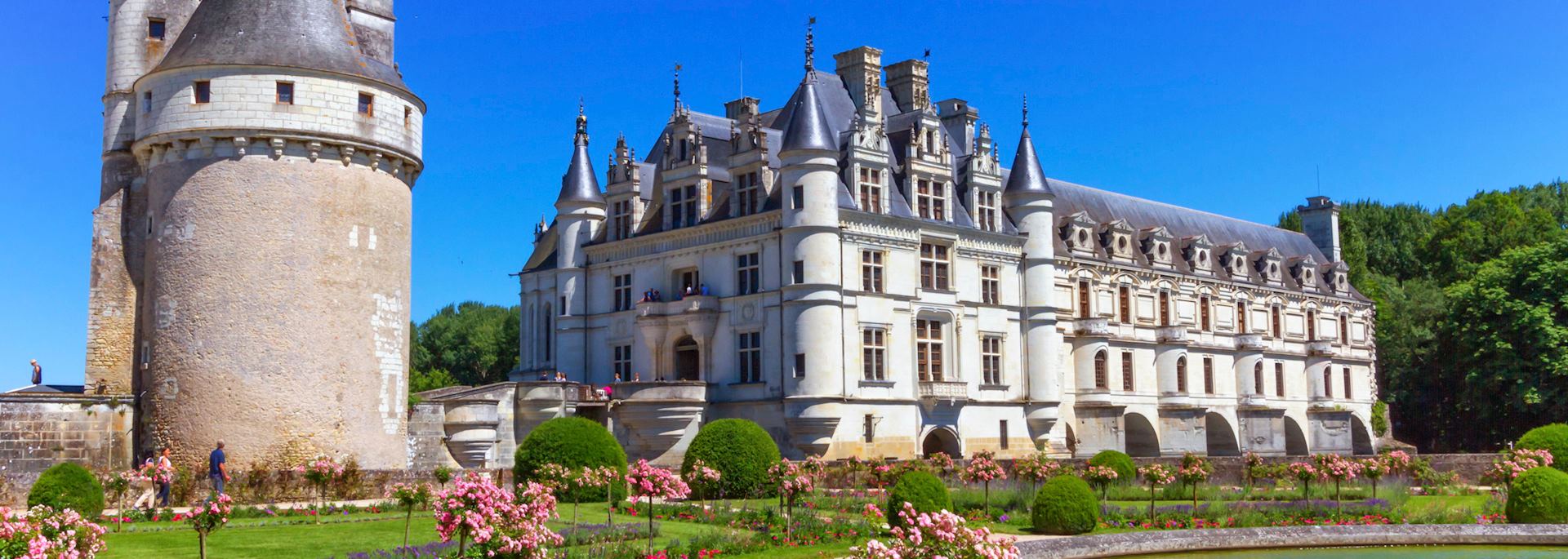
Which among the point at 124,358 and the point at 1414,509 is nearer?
the point at 1414,509

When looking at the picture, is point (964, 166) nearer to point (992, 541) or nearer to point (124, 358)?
point (124, 358)

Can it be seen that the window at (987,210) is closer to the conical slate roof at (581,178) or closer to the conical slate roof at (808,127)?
the conical slate roof at (808,127)

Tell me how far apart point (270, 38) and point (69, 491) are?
10.2 metres

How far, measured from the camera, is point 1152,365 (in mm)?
50438

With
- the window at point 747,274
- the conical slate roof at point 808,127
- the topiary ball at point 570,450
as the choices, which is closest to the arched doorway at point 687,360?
the window at point 747,274

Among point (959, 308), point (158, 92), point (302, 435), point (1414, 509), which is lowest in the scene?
point (1414, 509)

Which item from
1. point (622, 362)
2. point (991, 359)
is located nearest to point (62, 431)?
point (622, 362)

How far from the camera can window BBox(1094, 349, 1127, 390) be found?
156 feet

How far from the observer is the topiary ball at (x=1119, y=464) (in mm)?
31250

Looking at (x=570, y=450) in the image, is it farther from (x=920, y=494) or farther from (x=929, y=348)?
(x=929, y=348)

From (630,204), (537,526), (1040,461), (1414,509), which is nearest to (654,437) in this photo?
(630,204)

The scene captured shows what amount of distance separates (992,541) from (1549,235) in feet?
178

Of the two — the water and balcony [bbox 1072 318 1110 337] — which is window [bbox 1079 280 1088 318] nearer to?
balcony [bbox 1072 318 1110 337]

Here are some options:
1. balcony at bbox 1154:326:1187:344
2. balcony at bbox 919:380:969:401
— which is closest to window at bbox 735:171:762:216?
balcony at bbox 919:380:969:401
